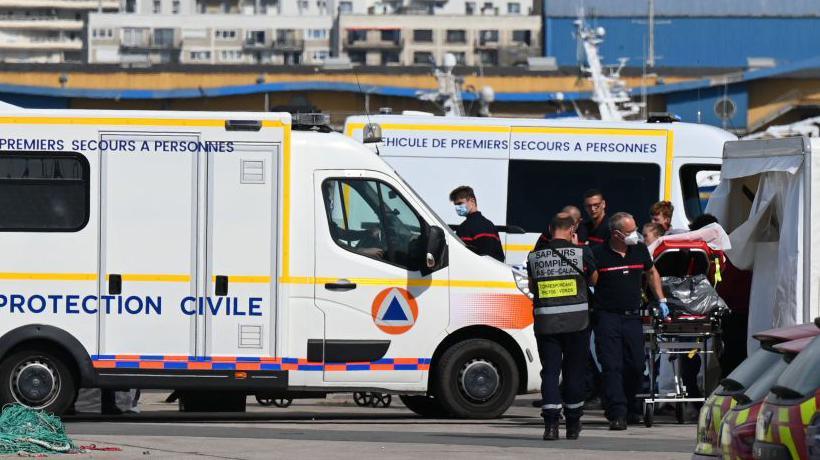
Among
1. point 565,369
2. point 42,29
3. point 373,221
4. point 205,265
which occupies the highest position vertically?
point 42,29

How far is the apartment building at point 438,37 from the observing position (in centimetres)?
13362

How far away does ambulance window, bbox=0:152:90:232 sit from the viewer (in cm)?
1395

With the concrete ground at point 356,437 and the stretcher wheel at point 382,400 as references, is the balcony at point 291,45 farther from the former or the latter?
the concrete ground at point 356,437

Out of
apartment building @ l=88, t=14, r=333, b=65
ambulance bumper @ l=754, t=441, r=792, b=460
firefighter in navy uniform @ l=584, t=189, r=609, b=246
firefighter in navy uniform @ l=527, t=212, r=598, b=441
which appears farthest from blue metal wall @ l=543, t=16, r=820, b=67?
ambulance bumper @ l=754, t=441, r=792, b=460

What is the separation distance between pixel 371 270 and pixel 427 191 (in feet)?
15.8

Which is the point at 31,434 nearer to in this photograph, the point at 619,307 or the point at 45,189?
the point at 45,189

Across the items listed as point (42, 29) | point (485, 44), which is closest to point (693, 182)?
point (485, 44)

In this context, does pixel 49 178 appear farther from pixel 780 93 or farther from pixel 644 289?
pixel 780 93

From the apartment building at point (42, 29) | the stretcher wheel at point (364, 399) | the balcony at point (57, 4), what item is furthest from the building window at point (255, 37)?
the stretcher wheel at point (364, 399)

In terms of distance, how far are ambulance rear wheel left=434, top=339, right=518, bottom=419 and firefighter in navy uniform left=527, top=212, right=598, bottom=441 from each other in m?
1.73

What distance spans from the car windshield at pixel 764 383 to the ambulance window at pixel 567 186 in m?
10.2

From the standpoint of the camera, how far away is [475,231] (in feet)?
50.6

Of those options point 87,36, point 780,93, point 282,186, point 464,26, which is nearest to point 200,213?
point 282,186

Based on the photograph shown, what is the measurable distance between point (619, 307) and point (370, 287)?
214 centimetres
